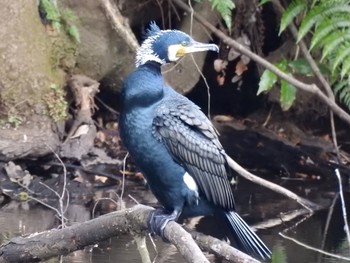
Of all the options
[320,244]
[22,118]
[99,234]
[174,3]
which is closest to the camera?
[99,234]

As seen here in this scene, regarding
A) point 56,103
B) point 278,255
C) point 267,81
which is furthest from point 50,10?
point 278,255

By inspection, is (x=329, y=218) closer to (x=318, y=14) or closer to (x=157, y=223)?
(x=318, y=14)

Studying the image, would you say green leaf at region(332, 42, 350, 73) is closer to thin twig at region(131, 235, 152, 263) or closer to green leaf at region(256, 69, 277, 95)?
green leaf at region(256, 69, 277, 95)

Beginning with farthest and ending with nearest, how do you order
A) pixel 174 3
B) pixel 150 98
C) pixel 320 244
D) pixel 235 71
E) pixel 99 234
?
pixel 235 71
pixel 174 3
pixel 320 244
pixel 150 98
pixel 99 234

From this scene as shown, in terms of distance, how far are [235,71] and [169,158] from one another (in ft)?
13.2

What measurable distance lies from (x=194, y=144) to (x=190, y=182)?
0.51 feet

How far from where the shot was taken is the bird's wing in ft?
11.6

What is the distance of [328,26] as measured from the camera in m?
5.98

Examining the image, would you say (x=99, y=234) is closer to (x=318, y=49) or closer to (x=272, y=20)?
(x=318, y=49)

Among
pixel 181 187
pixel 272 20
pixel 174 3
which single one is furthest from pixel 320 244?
pixel 272 20

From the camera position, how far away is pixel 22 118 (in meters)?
6.37

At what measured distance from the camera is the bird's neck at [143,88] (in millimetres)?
3539

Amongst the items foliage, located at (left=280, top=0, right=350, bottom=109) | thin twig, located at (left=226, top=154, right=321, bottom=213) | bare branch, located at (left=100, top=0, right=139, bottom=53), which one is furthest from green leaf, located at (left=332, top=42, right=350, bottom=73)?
bare branch, located at (left=100, top=0, right=139, bottom=53)

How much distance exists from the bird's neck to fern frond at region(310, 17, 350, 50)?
248 cm
